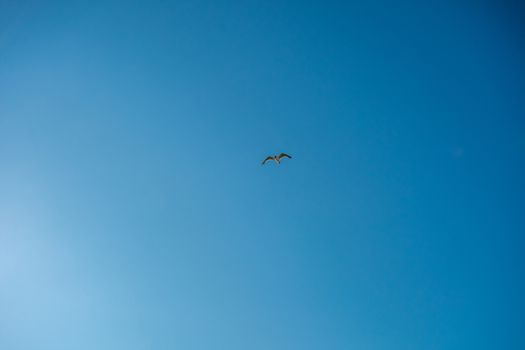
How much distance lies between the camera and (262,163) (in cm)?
1464
